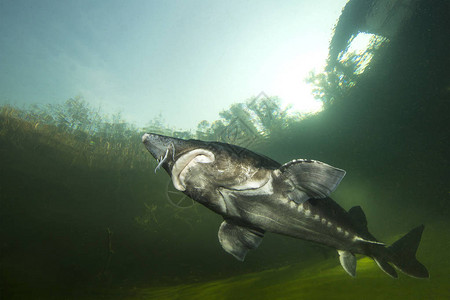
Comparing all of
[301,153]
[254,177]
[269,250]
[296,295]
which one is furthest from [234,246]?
[301,153]

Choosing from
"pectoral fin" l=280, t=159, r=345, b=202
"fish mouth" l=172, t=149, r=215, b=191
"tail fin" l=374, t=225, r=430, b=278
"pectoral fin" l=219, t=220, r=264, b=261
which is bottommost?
"pectoral fin" l=219, t=220, r=264, b=261

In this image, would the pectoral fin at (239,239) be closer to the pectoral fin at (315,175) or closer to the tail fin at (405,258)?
the pectoral fin at (315,175)

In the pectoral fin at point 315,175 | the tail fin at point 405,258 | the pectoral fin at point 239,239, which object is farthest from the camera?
the tail fin at point 405,258

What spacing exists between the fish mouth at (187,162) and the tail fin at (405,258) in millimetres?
2629

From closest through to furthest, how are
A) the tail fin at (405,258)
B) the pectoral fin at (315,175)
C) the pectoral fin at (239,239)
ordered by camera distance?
the pectoral fin at (315,175) < the pectoral fin at (239,239) < the tail fin at (405,258)

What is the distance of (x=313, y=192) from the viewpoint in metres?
1.50

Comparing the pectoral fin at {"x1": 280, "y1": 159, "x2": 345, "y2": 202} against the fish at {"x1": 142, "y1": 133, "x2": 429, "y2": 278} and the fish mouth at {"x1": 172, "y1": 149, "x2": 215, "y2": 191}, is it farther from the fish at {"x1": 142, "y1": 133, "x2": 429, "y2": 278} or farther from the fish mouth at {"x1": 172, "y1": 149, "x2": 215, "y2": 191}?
the fish mouth at {"x1": 172, "y1": 149, "x2": 215, "y2": 191}

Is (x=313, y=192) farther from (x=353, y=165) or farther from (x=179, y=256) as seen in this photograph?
(x=353, y=165)

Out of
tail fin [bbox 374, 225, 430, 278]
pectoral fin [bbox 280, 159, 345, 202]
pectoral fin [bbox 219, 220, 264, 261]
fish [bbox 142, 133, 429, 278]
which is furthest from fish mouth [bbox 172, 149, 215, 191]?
tail fin [bbox 374, 225, 430, 278]

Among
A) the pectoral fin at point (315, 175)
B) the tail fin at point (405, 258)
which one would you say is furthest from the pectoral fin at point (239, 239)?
the tail fin at point (405, 258)

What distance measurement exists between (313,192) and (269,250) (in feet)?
26.3

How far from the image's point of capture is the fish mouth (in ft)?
4.63

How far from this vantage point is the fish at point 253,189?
4.69ft

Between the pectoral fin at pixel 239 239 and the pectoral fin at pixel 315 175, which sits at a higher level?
the pectoral fin at pixel 315 175
